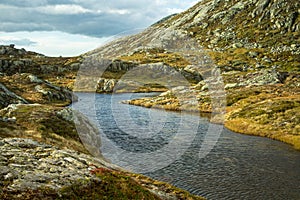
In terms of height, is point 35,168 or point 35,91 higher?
point 35,91

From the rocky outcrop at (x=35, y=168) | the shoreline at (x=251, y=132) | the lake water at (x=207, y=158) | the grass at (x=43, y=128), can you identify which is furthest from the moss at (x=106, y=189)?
the shoreline at (x=251, y=132)

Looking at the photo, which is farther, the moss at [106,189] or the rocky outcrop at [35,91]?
the rocky outcrop at [35,91]

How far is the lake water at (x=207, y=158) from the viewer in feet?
131

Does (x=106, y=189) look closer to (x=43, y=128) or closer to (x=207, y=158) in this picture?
(x=43, y=128)

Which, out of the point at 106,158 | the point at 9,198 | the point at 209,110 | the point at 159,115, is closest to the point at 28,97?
the point at 159,115

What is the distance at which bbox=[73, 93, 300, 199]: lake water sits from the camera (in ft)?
131

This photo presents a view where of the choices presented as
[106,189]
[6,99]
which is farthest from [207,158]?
[6,99]

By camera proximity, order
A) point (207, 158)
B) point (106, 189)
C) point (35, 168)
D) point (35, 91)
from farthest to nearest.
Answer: point (35, 91) → point (207, 158) → point (35, 168) → point (106, 189)

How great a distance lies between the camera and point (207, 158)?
52688 millimetres

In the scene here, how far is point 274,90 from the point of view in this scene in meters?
120

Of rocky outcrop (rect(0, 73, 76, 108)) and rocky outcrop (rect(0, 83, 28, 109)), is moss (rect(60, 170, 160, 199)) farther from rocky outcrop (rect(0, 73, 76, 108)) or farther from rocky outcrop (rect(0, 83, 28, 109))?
rocky outcrop (rect(0, 73, 76, 108))

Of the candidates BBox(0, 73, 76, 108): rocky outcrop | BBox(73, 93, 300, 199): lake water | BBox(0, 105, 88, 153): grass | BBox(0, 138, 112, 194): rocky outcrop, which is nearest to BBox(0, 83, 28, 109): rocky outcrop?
BBox(0, 73, 76, 108): rocky outcrop

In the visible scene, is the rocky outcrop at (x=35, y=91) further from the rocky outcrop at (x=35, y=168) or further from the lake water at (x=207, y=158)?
the rocky outcrop at (x=35, y=168)

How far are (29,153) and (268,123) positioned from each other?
62.2m
